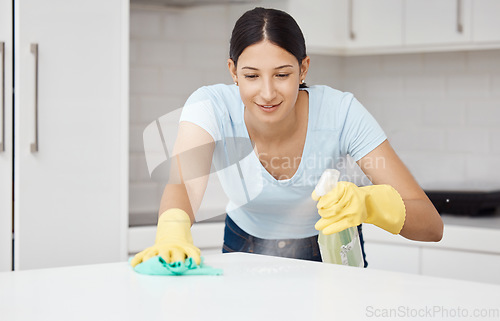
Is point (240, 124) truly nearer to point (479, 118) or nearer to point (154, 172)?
point (154, 172)

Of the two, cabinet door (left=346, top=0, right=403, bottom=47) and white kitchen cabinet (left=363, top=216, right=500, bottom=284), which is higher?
cabinet door (left=346, top=0, right=403, bottom=47)

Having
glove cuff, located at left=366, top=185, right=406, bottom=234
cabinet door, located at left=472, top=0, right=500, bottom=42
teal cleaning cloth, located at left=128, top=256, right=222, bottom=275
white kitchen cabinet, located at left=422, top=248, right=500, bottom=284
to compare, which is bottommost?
white kitchen cabinet, located at left=422, top=248, right=500, bottom=284

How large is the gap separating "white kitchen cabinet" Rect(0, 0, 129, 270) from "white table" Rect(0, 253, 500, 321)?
2.83 ft

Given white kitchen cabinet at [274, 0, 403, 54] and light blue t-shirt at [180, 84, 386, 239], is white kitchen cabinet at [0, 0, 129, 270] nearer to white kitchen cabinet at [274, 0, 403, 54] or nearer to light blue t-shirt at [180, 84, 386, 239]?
light blue t-shirt at [180, 84, 386, 239]

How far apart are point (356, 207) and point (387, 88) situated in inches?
65.0

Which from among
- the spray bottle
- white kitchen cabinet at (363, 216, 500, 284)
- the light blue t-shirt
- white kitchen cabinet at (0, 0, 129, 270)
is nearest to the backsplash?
white kitchen cabinet at (0, 0, 129, 270)

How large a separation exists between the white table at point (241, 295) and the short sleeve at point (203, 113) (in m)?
0.36

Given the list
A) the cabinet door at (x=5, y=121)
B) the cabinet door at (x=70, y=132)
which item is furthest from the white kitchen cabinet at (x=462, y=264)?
the cabinet door at (x=5, y=121)

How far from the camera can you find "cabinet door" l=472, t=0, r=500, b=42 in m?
2.15

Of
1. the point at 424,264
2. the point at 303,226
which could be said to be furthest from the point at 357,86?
the point at 303,226

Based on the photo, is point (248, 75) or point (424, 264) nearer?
point (248, 75)

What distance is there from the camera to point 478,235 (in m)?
1.90

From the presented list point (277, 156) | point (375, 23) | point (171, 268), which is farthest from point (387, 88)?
point (171, 268)

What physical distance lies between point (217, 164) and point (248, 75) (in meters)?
0.26
